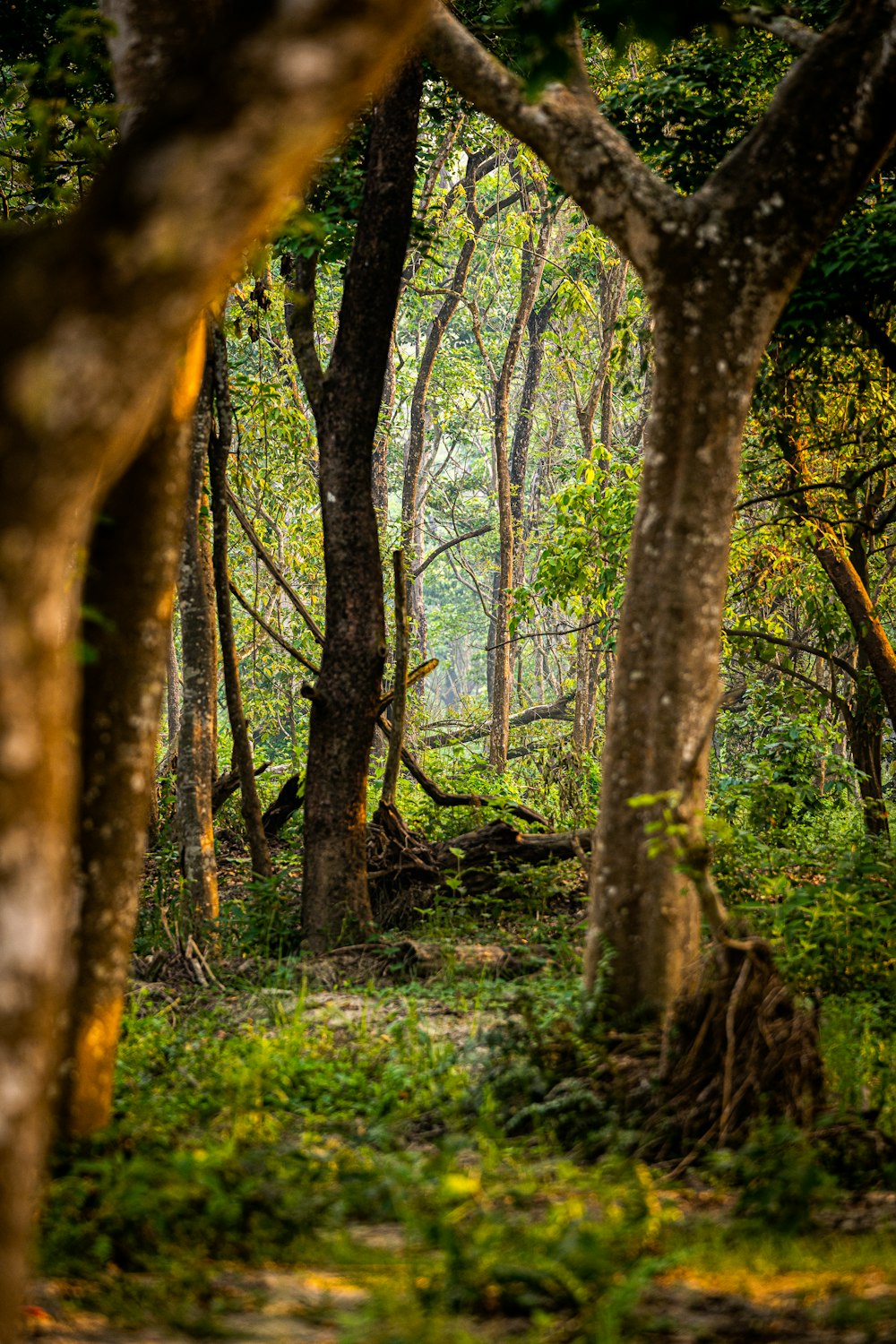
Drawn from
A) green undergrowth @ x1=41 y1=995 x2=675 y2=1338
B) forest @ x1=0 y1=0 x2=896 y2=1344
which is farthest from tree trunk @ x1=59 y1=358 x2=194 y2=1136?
green undergrowth @ x1=41 y1=995 x2=675 y2=1338

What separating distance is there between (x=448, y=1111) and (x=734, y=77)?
25.2ft

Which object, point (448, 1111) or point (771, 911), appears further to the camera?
point (771, 911)

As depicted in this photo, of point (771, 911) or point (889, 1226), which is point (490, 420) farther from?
point (889, 1226)

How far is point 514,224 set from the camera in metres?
16.8

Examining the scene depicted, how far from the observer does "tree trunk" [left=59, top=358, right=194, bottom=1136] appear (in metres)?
3.68

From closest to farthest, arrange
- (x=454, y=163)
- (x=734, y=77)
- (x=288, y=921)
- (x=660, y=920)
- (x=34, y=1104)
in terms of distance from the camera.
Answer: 1. (x=34, y=1104)
2. (x=660, y=920)
3. (x=288, y=921)
4. (x=734, y=77)
5. (x=454, y=163)

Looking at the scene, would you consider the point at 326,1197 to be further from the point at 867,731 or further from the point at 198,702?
the point at 867,731

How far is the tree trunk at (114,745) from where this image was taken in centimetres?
368

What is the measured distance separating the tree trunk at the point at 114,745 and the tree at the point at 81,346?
1.20m

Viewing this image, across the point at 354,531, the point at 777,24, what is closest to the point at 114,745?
the point at 354,531

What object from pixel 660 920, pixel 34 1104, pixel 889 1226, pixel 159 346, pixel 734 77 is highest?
pixel 734 77

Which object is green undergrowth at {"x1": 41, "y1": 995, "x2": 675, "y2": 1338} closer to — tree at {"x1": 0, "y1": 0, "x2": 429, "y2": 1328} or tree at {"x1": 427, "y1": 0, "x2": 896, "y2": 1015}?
tree at {"x1": 0, "y1": 0, "x2": 429, "y2": 1328}

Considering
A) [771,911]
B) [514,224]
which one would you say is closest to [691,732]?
[771,911]

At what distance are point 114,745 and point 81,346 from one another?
1.77 m
